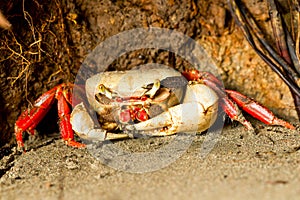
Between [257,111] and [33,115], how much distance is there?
158cm

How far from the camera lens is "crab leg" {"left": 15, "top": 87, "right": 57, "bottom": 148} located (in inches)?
124

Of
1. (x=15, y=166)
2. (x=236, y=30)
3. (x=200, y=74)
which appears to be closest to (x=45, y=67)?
(x=15, y=166)

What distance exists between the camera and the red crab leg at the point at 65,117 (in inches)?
121

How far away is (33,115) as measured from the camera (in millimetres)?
3197

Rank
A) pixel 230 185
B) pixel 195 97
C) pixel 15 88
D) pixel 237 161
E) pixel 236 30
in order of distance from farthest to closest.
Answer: pixel 236 30 → pixel 15 88 → pixel 195 97 → pixel 237 161 → pixel 230 185

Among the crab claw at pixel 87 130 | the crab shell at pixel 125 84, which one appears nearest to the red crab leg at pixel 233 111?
the crab shell at pixel 125 84

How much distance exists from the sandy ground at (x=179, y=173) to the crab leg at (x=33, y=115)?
0.47ft

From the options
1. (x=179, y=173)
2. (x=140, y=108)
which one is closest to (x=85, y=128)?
(x=140, y=108)

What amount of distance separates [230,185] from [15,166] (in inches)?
55.8

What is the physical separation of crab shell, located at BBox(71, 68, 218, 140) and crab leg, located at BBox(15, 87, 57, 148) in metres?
0.25

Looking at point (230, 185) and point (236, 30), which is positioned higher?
point (236, 30)

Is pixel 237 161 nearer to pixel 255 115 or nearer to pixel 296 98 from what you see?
pixel 255 115

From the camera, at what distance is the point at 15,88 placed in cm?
329

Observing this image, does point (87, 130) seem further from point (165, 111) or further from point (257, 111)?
point (257, 111)
